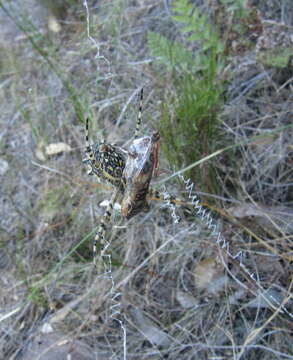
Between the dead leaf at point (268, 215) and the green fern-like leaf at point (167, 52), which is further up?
the green fern-like leaf at point (167, 52)

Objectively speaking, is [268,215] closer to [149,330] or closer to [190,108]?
[190,108]

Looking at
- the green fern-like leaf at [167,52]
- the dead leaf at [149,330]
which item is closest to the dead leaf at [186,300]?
the dead leaf at [149,330]

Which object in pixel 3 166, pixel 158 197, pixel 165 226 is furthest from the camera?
pixel 3 166

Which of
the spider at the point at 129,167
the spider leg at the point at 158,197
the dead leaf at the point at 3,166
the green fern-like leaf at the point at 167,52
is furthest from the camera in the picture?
the dead leaf at the point at 3,166

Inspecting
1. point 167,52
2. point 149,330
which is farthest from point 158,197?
point 167,52

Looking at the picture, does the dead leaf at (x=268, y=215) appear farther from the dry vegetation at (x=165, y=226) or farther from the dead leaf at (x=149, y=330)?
the dead leaf at (x=149, y=330)

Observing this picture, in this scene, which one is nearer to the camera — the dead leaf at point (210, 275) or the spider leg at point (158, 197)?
the spider leg at point (158, 197)

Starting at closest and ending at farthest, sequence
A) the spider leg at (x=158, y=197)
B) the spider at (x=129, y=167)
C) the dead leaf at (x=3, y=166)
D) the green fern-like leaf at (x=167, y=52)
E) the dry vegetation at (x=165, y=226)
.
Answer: the spider at (x=129, y=167), the spider leg at (x=158, y=197), the dry vegetation at (x=165, y=226), the green fern-like leaf at (x=167, y=52), the dead leaf at (x=3, y=166)

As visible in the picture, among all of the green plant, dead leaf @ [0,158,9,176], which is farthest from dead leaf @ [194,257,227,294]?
dead leaf @ [0,158,9,176]
